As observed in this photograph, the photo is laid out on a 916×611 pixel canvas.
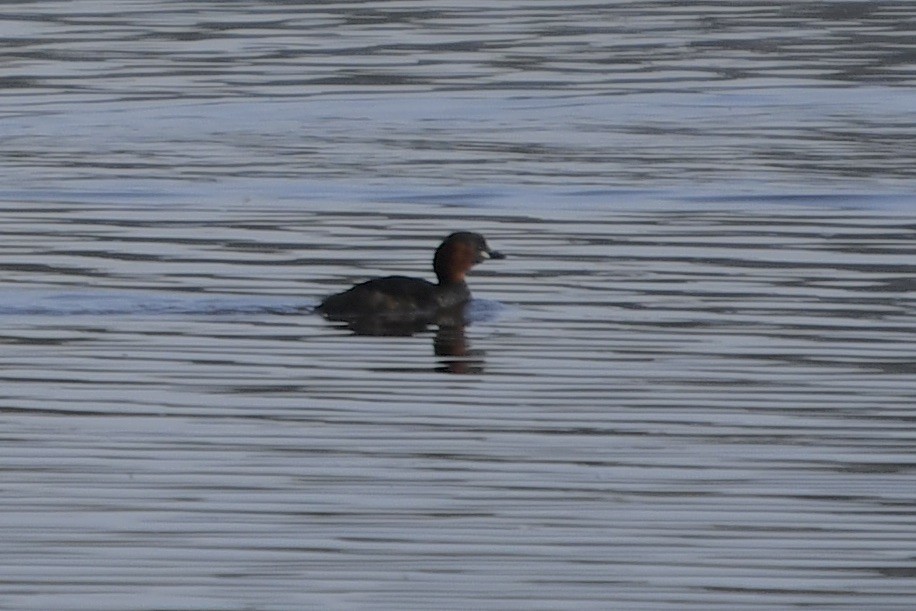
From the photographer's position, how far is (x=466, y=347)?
13312 millimetres

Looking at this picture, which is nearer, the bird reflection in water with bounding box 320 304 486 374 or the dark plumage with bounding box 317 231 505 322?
the bird reflection in water with bounding box 320 304 486 374

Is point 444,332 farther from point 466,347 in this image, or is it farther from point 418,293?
point 466,347

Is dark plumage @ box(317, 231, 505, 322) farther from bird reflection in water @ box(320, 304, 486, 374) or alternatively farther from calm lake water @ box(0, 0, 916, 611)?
calm lake water @ box(0, 0, 916, 611)

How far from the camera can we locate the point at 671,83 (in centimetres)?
2883

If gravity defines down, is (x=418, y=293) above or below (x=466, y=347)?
above

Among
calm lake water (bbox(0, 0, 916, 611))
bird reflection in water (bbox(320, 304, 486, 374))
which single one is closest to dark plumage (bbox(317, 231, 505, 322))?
bird reflection in water (bbox(320, 304, 486, 374))

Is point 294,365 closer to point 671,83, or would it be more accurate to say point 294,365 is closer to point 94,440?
point 94,440

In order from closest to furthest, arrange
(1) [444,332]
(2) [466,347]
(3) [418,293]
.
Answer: (2) [466,347], (1) [444,332], (3) [418,293]

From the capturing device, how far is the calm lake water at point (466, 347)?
8.38 m

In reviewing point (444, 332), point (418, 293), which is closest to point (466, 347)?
point (444, 332)

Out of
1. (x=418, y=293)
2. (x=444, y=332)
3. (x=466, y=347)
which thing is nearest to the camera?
(x=466, y=347)

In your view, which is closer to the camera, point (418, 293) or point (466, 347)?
point (466, 347)

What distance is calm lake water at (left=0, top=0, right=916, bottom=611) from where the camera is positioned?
27.5 feet

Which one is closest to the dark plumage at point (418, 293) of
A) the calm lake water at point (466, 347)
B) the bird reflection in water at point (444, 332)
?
the bird reflection in water at point (444, 332)
